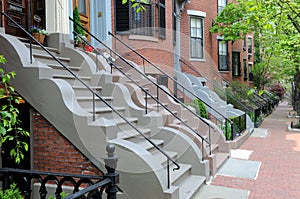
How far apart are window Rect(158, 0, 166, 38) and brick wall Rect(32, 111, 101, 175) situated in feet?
24.8

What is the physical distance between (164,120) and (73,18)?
3883 millimetres

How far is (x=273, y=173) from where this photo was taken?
26.1 ft

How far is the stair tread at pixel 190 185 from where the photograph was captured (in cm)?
608

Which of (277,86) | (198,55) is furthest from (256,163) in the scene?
(277,86)

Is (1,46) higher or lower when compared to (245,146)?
higher

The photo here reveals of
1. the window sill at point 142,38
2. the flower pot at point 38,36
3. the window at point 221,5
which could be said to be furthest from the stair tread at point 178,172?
the window at point 221,5

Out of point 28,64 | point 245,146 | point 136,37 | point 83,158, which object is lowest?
point 245,146

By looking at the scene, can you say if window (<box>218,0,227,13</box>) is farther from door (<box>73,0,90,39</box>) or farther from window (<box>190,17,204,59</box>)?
door (<box>73,0,90,39</box>)

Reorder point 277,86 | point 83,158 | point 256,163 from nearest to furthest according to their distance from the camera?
1. point 83,158
2. point 256,163
3. point 277,86

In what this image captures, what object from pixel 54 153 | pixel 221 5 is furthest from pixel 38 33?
pixel 221 5

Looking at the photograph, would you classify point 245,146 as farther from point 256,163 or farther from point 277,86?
point 277,86

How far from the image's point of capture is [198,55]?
17609 mm

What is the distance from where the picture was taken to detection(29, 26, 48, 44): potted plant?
769 centimetres

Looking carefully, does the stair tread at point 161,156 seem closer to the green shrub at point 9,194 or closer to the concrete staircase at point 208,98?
the green shrub at point 9,194
